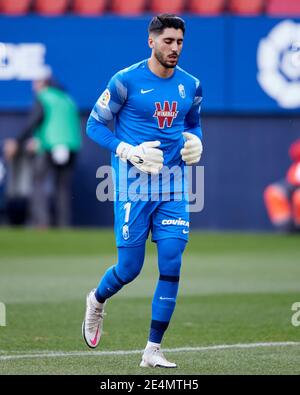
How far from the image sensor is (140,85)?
8195mm

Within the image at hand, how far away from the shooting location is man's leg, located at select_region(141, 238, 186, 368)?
26.4ft

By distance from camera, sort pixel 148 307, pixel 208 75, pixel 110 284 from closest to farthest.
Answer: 1. pixel 110 284
2. pixel 148 307
3. pixel 208 75

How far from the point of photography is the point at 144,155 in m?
8.05

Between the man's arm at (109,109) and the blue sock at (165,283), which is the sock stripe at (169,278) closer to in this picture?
the blue sock at (165,283)

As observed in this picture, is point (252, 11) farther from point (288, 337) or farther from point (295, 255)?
point (288, 337)

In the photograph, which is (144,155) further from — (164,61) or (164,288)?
(164,288)

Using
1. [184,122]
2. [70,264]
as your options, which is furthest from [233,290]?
[184,122]

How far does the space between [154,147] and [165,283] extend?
2.91 ft

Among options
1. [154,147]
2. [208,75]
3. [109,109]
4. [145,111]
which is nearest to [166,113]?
[145,111]

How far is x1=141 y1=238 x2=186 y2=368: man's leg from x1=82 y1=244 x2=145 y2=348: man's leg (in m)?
0.21

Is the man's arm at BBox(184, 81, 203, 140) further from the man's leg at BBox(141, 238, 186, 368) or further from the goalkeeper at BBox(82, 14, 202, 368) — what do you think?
the man's leg at BBox(141, 238, 186, 368)

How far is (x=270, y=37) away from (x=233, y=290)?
26.3ft

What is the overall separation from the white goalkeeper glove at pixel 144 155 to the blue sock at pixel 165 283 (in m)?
0.48

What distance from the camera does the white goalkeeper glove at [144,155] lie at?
8.05m
